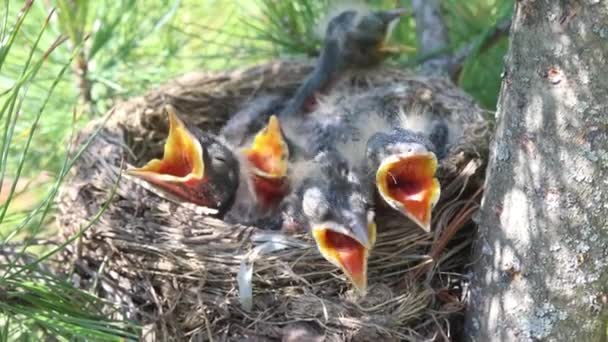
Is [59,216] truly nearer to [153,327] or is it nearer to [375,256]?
[153,327]

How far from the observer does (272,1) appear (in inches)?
78.4

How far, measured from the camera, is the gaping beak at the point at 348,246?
1.22 metres

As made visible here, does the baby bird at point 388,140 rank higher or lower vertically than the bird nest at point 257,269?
higher

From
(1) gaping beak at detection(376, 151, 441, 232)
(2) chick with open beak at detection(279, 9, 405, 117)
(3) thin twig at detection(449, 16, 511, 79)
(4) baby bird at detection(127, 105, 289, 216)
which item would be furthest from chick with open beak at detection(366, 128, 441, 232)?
(2) chick with open beak at detection(279, 9, 405, 117)

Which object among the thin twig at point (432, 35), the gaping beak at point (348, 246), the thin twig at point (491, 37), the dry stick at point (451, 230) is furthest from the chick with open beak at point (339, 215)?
the thin twig at point (432, 35)

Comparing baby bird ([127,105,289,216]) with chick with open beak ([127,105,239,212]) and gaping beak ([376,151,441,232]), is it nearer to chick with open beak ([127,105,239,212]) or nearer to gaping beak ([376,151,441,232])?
chick with open beak ([127,105,239,212])

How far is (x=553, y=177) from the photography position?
1060 millimetres

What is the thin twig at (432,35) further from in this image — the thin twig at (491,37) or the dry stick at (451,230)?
the dry stick at (451,230)

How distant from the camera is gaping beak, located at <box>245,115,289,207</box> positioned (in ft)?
4.93

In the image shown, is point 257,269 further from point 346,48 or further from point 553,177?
point 346,48

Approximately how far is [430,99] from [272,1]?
448 millimetres

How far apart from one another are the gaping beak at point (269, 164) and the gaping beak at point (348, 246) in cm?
24

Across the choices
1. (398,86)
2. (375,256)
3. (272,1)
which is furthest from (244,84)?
(375,256)

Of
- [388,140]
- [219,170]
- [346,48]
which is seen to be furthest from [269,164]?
[346,48]
